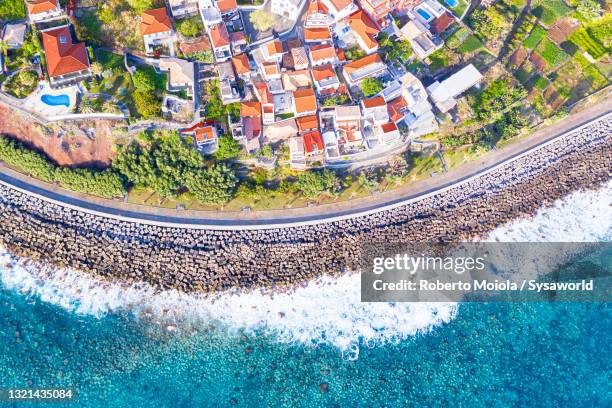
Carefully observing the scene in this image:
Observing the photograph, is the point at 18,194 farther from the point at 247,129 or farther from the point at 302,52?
the point at 302,52

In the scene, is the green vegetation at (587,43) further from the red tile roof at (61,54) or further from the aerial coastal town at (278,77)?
the red tile roof at (61,54)

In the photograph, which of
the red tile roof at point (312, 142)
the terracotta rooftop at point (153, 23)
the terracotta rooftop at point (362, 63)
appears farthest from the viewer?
the terracotta rooftop at point (362, 63)

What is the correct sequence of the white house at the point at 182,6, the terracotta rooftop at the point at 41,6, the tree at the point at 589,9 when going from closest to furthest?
the terracotta rooftop at the point at 41,6
the white house at the point at 182,6
the tree at the point at 589,9

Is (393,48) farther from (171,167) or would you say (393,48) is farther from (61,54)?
(61,54)

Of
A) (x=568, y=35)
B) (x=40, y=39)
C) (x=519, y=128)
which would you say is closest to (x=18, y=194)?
(x=40, y=39)

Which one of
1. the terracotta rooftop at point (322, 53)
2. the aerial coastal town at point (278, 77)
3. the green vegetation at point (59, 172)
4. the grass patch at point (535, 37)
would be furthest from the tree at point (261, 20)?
the grass patch at point (535, 37)

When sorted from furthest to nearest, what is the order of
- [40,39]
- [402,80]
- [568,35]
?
[568,35] → [402,80] → [40,39]

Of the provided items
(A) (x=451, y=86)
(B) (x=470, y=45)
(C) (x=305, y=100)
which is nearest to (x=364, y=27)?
(C) (x=305, y=100)
